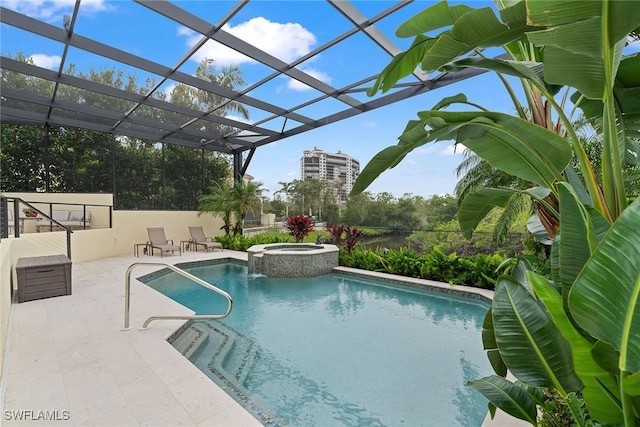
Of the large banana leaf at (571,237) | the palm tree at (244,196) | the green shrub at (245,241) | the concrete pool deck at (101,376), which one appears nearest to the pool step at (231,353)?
the concrete pool deck at (101,376)

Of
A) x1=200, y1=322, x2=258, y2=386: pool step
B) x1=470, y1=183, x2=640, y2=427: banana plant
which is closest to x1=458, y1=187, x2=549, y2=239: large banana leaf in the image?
x1=470, y1=183, x2=640, y2=427: banana plant

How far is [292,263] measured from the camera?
8500mm

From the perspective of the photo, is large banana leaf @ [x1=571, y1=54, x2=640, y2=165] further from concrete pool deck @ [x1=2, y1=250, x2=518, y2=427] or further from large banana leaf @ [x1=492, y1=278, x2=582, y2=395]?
concrete pool deck @ [x1=2, y1=250, x2=518, y2=427]

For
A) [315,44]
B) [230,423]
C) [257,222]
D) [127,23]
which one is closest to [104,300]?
[230,423]

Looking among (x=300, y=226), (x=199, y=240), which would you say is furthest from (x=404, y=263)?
(x=199, y=240)

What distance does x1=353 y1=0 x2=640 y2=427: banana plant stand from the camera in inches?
38.9

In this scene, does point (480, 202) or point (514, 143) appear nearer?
point (514, 143)

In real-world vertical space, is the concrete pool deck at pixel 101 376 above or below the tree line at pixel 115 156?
below

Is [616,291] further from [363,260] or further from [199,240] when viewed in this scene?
[199,240]

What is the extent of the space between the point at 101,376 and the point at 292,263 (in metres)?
5.75

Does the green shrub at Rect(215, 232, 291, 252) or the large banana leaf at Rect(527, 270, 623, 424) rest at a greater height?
the large banana leaf at Rect(527, 270, 623, 424)

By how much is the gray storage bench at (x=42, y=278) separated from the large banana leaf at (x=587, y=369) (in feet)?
22.7

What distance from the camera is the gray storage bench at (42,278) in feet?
16.7

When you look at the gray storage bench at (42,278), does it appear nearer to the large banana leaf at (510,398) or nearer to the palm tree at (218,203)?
the large banana leaf at (510,398)
